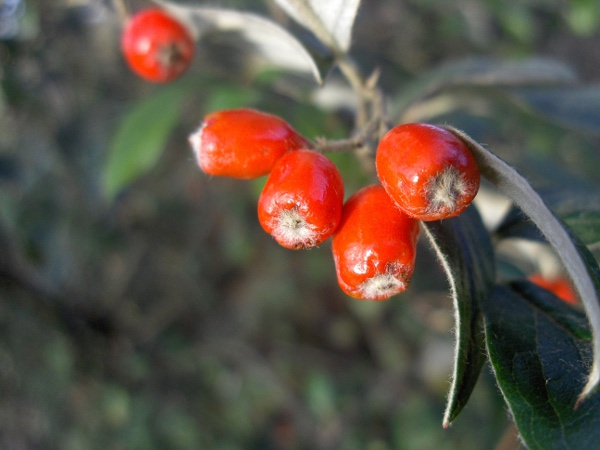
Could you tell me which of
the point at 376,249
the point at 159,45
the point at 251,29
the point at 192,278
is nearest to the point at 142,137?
the point at 159,45

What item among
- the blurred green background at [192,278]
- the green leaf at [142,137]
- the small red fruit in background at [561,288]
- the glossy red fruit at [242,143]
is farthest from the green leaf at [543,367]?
the green leaf at [142,137]

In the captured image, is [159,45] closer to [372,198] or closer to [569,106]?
[372,198]

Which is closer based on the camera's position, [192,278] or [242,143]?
[242,143]

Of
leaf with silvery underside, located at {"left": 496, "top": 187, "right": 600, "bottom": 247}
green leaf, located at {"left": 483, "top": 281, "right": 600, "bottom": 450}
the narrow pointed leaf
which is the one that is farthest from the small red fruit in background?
the narrow pointed leaf

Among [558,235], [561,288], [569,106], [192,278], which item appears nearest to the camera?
[558,235]

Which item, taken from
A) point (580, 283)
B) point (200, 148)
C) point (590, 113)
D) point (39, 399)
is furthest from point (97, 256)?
point (580, 283)

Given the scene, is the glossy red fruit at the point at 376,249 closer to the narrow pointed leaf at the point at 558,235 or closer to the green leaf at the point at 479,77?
the narrow pointed leaf at the point at 558,235

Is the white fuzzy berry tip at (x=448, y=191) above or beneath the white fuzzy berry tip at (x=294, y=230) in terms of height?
above

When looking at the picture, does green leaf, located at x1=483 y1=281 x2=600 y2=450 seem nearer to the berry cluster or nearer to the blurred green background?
the berry cluster
